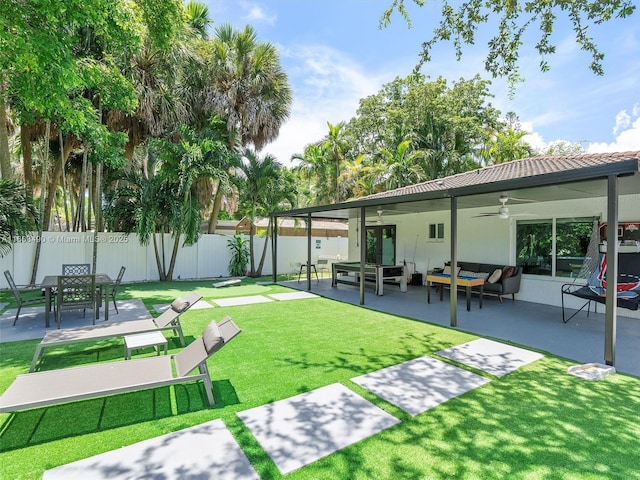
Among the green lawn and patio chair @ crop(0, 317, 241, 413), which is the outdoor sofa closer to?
→ the green lawn

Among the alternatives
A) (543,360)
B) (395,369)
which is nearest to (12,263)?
(395,369)

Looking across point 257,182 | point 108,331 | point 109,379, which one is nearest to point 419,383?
point 109,379

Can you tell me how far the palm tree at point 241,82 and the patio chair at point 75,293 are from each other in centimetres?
921

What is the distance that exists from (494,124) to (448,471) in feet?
87.7

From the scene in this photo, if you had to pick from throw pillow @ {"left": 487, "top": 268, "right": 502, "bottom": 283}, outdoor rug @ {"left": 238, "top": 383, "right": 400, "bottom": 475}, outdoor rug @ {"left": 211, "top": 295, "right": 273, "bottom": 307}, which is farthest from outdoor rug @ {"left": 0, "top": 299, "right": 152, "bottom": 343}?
throw pillow @ {"left": 487, "top": 268, "right": 502, "bottom": 283}

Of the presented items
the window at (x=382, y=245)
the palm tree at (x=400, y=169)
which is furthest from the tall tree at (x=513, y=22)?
the palm tree at (x=400, y=169)

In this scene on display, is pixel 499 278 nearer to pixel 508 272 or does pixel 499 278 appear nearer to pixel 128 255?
pixel 508 272

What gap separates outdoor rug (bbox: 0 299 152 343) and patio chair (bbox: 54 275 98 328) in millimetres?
337

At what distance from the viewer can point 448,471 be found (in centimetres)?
263

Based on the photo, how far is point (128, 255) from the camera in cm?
1324

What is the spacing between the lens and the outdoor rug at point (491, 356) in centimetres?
479

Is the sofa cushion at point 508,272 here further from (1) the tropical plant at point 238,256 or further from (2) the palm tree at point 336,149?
(2) the palm tree at point 336,149

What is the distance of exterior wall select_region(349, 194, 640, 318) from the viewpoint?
8.20 metres

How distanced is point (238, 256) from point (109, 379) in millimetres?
11898
